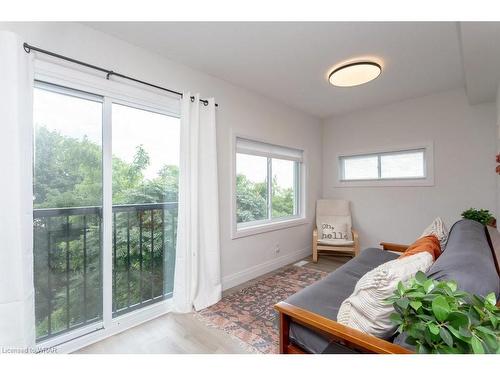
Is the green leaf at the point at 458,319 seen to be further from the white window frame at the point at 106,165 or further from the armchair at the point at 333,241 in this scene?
the armchair at the point at 333,241

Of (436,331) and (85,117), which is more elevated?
(85,117)

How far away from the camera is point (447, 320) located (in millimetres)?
636

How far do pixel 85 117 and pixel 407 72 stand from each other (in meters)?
3.20

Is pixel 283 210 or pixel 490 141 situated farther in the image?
pixel 283 210

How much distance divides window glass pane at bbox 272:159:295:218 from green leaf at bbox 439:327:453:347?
2.83 metres

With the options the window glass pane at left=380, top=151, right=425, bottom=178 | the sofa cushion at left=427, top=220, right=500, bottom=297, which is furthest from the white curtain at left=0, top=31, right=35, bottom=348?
the window glass pane at left=380, top=151, right=425, bottom=178

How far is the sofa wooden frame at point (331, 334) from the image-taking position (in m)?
0.86

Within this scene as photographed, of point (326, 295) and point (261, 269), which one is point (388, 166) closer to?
point (261, 269)

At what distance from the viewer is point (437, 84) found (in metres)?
2.79

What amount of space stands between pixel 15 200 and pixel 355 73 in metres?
2.92

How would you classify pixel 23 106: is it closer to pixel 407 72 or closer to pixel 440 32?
pixel 440 32

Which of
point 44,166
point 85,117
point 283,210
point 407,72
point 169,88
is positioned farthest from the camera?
point 283,210
